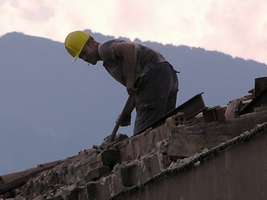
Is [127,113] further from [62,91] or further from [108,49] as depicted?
[62,91]

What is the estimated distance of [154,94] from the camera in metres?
10.7

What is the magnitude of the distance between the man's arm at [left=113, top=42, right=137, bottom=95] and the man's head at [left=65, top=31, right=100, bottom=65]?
0.32 m

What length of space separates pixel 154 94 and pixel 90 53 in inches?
30.5

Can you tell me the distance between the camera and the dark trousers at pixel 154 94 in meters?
10.7

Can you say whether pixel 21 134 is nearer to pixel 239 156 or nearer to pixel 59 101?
pixel 59 101

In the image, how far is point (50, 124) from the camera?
11150 cm

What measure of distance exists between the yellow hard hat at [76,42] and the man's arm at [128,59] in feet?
1.53

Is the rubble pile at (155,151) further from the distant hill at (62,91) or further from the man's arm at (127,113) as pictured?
the distant hill at (62,91)

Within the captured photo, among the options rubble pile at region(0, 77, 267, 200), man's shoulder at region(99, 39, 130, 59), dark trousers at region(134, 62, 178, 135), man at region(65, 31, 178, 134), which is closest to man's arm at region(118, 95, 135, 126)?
man at region(65, 31, 178, 134)

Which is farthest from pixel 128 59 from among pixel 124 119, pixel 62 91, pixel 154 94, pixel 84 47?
pixel 62 91

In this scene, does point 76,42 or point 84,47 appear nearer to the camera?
point 84,47

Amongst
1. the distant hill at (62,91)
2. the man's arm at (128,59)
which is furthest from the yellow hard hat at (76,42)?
the distant hill at (62,91)

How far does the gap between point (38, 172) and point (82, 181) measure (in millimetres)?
2599

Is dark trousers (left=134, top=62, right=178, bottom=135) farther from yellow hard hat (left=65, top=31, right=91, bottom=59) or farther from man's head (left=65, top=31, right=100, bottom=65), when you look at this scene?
yellow hard hat (left=65, top=31, right=91, bottom=59)
